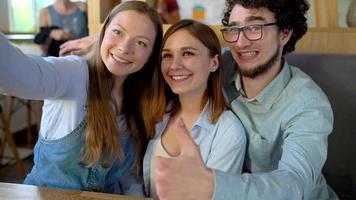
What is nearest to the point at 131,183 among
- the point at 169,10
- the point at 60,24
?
the point at 169,10

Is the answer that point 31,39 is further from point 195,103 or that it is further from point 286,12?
point 286,12

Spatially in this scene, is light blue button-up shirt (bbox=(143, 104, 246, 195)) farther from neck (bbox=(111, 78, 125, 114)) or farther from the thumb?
the thumb

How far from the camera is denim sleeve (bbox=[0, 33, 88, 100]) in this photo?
2.93 ft

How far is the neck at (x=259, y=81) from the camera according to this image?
4.37ft

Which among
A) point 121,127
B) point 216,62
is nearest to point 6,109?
point 121,127

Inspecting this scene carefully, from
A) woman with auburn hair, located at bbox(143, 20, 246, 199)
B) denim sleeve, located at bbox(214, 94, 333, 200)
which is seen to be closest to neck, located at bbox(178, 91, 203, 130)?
woman with auburn hair, located at bbox(143, 20, 246, 199)

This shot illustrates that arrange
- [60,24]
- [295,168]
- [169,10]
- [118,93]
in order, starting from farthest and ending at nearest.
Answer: [60,24]
[169,10]
[118,93]
[295,168]

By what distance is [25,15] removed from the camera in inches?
161

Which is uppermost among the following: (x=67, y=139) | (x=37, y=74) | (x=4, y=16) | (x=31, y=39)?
(x=4, y=16)

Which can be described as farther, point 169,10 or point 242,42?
point 169,10

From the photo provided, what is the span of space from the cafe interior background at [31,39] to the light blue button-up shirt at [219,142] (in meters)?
0.55

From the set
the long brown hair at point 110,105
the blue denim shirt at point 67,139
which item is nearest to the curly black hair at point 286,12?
the long brown hair at point 110,105

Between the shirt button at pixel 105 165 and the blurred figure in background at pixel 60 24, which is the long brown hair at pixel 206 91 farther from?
the blurred figure in background at pixel 60 24

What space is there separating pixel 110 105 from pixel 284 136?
1.95 ft
